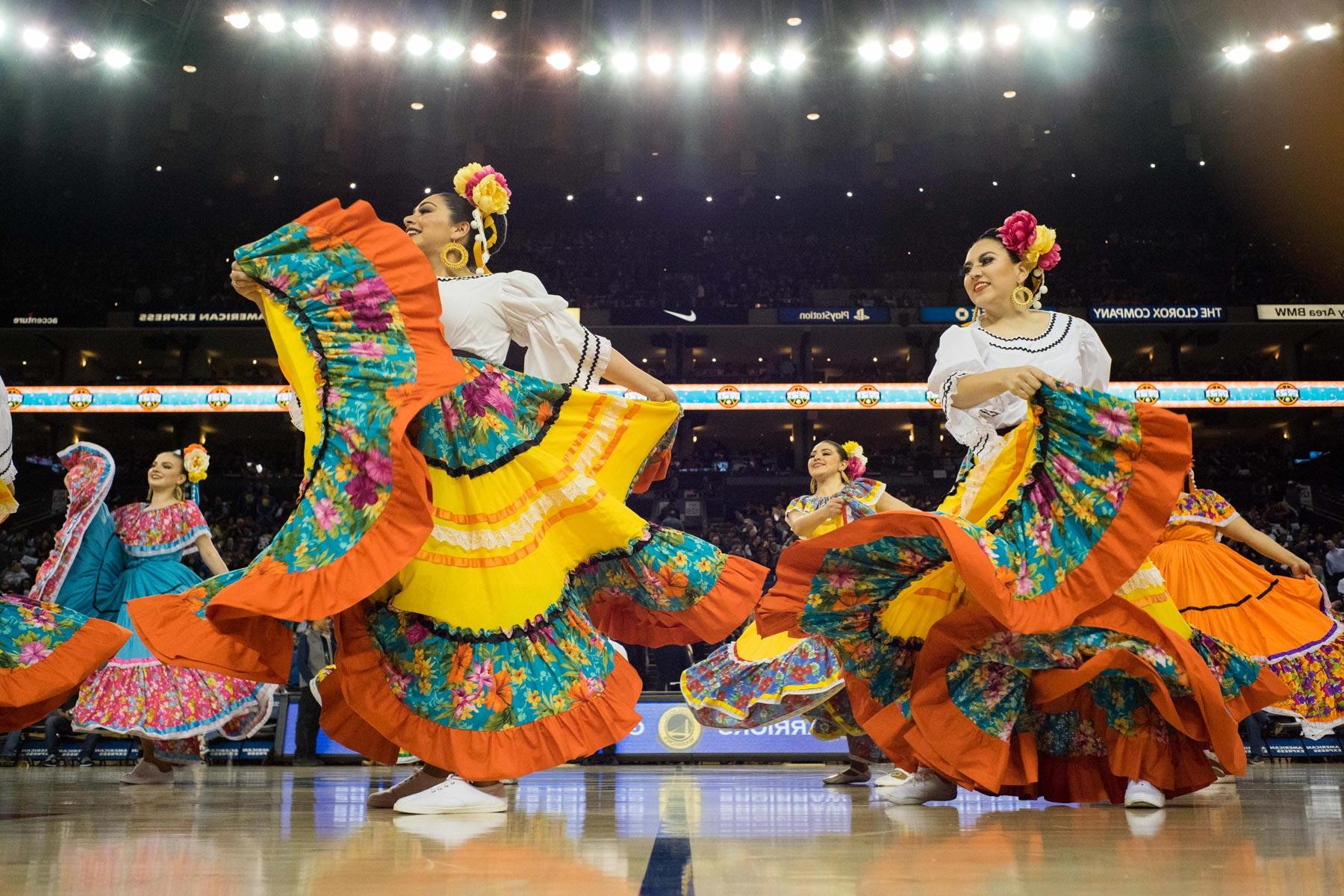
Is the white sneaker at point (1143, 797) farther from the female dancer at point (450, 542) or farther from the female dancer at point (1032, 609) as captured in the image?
the female dancer at point (450, 542)

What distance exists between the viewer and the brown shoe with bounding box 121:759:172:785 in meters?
4.40

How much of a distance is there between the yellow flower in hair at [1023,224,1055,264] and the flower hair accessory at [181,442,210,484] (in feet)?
12.5

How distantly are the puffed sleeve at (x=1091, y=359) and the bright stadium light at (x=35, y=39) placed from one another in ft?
39.9

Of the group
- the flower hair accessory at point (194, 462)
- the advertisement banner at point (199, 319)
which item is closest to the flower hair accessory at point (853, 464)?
the flower hair accessory at point (194, 462)

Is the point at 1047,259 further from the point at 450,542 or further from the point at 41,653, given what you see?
the point at 41,653

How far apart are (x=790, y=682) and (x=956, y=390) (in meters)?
1.67

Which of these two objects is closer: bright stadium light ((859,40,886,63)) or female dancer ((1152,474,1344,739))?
female dancer ((1152,474,1344,739))

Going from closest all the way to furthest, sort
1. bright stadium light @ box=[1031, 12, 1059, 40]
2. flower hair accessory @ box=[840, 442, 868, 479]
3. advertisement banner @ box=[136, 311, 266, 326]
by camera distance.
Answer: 1. flower hair accessory @ box=[840, 442, 868, 479]
2. bright stadium light @ box=[1031, 12, 1059, 40]
3. advertisement banner @ box=[136, 311, 266, 326]

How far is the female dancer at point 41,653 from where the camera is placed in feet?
9.23

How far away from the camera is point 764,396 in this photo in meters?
18.3

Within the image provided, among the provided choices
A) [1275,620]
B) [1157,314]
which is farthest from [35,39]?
[1157,314]

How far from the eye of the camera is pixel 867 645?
2818 mm

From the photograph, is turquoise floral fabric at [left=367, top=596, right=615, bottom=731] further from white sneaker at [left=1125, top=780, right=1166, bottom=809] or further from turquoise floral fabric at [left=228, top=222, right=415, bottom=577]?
white sneaker at [left=1125, top=780, right=1166, bottom=809]

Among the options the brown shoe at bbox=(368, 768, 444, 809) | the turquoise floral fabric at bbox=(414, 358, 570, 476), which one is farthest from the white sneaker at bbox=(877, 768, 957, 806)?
the turquoise floral fabric at bbox=(414, 358, 570, 476)
